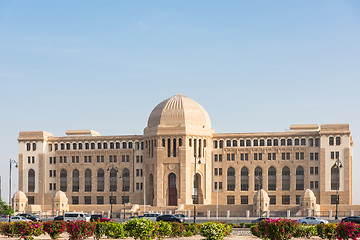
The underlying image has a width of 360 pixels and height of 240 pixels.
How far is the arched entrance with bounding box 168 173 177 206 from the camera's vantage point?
116 meters

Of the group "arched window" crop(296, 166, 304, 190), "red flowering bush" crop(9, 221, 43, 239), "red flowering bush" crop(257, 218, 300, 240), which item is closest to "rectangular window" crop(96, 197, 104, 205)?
"arched window" crop(296, 166, 304, 190)

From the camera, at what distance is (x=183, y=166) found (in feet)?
378

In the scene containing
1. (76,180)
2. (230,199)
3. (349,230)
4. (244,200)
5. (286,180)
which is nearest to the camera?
(349,230)

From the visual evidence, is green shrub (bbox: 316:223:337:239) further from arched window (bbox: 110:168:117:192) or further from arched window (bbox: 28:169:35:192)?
arched window (bbox: 28:169:35:192)

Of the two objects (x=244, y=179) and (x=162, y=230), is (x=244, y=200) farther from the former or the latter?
(x=162, y=230)

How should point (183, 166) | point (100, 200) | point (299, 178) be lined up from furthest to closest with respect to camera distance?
point (100, 200)
point (299, 178)
point (183, 166)

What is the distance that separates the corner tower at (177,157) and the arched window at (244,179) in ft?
20.7

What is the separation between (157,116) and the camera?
396 ft

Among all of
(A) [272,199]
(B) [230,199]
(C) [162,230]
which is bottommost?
(B) [230,199]

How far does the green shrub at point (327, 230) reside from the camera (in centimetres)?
4671

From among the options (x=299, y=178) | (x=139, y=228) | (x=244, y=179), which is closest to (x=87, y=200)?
(x=244, y=179)

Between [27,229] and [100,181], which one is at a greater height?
[100,181]

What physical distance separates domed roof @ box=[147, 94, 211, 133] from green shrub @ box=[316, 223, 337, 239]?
68.0 meters

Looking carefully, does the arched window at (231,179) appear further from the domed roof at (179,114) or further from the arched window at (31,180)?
the arched window at (31,180)
